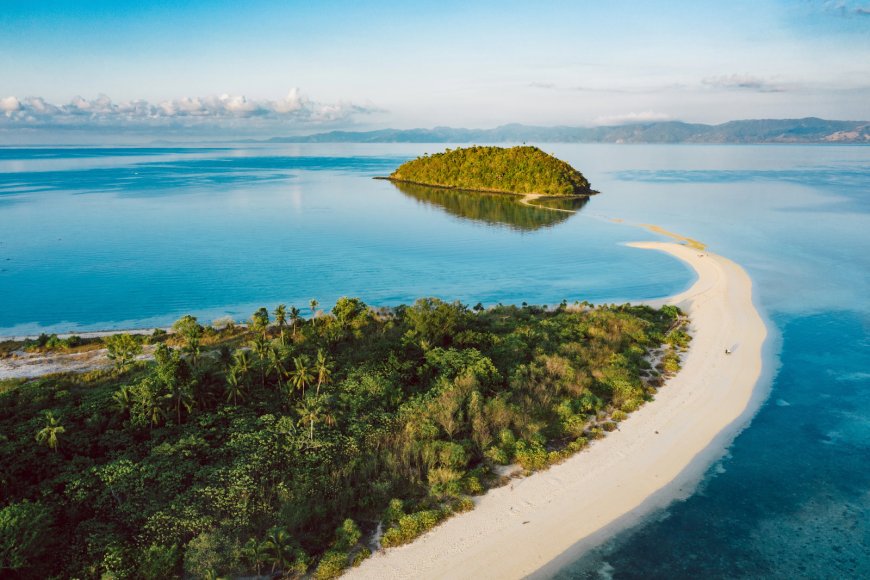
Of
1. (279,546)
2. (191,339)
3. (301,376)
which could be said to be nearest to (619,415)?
(301,376)

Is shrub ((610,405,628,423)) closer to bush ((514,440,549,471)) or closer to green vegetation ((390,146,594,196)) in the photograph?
bush ((514,440,549,471))

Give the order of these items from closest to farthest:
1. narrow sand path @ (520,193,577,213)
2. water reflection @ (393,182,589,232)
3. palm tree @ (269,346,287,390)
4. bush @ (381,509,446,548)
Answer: bush @ (381,509,446,548) → palm tree @ (269,346,287,390) → water reflection @ (393,182,589,232) → narrow sand path @ (520,193,577,213)

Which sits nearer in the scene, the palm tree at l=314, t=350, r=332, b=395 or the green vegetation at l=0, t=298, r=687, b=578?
the green vegetation at l=0, t=298, r=687, b=578

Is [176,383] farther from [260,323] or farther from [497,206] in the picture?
[497,206]

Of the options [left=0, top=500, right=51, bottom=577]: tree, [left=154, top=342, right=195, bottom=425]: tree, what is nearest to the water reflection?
[left=154, top=342, right=195, bottom=425]: tree

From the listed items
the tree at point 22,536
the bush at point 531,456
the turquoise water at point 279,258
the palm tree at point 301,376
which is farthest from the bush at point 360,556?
the turquoise water at point 279,258

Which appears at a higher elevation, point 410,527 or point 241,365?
point 241,365
